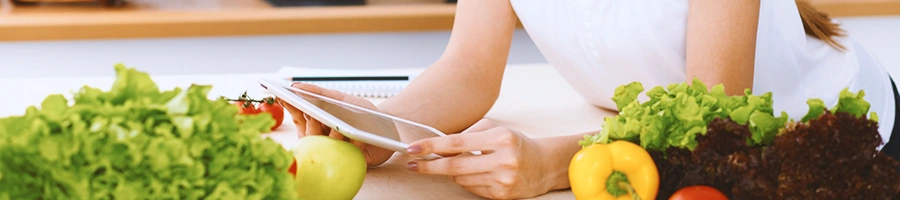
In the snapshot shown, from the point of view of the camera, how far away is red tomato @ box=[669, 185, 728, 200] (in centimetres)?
78

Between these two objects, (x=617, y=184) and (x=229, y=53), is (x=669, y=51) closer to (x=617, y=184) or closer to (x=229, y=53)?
(x=617, y=184)

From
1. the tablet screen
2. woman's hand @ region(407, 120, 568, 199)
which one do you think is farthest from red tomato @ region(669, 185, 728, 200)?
the tablet screen

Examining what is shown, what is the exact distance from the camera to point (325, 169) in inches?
34.5

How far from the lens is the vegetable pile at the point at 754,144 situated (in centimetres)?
71

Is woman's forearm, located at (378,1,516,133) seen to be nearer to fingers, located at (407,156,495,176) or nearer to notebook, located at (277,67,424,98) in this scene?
notebook, located at (277,67,424,98)

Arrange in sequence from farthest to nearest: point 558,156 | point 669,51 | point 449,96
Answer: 1. point 449,96
2. point 669,51
3. point 558,156

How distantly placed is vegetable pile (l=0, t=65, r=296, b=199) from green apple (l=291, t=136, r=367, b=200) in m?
0.23

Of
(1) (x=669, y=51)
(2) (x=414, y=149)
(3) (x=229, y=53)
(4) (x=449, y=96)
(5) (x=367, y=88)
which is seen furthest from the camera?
(3) (x=229, y=53)

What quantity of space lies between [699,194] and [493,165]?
245mm

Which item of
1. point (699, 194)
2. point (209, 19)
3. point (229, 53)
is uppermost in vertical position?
point (699, 194)

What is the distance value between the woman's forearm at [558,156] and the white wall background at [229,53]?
6.70ft

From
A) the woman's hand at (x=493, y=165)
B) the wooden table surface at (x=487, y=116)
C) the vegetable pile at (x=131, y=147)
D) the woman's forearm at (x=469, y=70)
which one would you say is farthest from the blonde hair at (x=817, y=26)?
the vegetable pile at (x=131, y=147)

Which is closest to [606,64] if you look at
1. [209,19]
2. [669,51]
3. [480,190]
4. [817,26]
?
[669,51]

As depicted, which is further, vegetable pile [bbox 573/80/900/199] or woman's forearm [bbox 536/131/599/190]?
woman's forearm [bbox 536/131/599/190]
